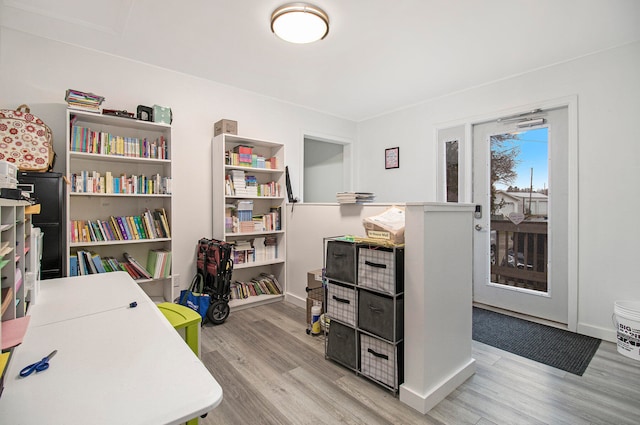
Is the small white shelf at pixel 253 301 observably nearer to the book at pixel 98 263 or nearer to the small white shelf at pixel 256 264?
the small white shelf at pixel 256 264

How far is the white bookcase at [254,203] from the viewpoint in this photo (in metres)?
3.38

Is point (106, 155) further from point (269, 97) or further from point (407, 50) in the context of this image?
point (407, 50)

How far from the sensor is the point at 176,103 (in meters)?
3.31

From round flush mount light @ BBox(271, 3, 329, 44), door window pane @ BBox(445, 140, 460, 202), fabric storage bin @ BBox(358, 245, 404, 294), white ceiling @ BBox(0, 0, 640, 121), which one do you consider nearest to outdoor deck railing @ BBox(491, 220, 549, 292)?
door window pane @ BBox(445, 140, 460, 202)

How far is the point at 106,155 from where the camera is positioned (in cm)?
269

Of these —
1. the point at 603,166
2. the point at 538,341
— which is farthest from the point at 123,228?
the point at 603,166

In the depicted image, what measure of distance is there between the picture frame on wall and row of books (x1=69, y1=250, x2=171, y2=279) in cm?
314

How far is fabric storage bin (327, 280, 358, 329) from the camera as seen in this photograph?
2125 millimetres

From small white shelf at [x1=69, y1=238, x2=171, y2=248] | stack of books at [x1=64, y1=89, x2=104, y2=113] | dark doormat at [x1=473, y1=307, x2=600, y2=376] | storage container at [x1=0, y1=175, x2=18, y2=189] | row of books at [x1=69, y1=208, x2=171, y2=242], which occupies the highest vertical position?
stack of books at [x1=64, y1=89, x2=104, y2=113]

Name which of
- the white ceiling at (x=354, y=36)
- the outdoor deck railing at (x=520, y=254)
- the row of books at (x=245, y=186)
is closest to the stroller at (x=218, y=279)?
the row of books at (x=245, y=186)

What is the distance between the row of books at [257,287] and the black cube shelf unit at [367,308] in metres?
1.54

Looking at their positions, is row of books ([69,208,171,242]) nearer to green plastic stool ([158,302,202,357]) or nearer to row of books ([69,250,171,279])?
row of books ([69,250,171,279])

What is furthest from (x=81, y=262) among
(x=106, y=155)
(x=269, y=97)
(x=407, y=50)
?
(x=407, y=50)

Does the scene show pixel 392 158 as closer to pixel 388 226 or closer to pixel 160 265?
pixel 388 226
